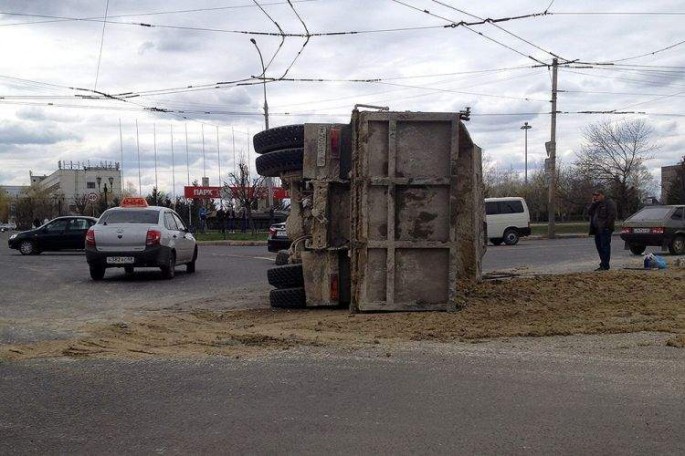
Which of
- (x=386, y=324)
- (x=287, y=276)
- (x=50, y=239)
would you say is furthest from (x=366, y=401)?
(x=50, y=239)

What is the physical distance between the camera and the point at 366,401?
5066 mm

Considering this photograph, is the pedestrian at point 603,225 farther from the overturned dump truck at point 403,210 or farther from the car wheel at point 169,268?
the car wheel at point 169,268

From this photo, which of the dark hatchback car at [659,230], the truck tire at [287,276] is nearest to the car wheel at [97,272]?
the truck tire at [287,276]

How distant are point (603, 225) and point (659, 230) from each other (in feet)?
23.2

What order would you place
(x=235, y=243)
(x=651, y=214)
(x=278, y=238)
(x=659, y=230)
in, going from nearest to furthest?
(x=659, y=230) → (x=651, y=214) → (x=278, y=238) → (x=235, y=243)

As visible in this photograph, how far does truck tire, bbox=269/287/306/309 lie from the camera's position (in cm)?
923

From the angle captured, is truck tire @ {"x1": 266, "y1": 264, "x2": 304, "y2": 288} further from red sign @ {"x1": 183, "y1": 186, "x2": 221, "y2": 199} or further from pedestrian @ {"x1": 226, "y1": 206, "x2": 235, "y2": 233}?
red sign @ {"x1": 183, "y1": 186, "x2": 221, "y2": 199}

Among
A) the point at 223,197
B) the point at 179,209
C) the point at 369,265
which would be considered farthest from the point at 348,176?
the point at 223,197

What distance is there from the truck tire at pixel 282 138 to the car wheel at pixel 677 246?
14455mm

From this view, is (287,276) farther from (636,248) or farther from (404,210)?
(636,248)

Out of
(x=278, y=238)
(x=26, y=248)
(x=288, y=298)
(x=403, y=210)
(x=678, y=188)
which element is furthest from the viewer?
(x=678, y=188)

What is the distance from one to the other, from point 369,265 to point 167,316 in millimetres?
2855

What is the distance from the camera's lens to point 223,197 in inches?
2581

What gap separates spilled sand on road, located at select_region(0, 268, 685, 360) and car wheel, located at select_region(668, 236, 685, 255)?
1053 centimetres
